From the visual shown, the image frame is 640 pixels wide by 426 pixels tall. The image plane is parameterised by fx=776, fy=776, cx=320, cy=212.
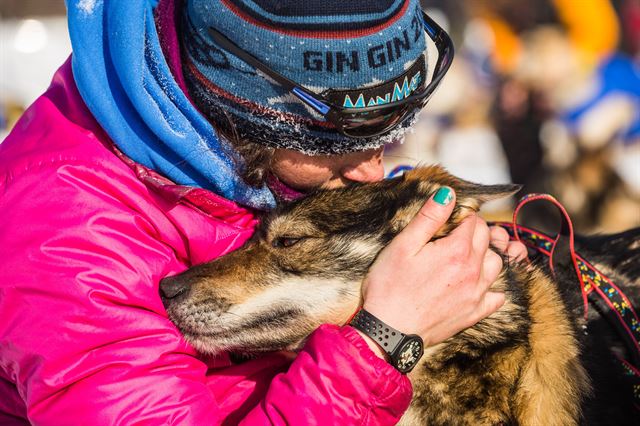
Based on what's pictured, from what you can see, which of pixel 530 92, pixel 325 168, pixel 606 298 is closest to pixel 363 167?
pixel 325 168

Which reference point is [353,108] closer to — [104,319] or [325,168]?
[325,168]

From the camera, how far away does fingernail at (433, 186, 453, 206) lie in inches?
86.7

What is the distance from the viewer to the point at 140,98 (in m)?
2.05

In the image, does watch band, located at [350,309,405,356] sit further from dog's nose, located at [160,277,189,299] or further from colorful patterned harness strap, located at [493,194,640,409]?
colorful patterned harness strap, located at [493,194,640,409]

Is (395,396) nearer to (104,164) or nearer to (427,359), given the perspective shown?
(427,359)

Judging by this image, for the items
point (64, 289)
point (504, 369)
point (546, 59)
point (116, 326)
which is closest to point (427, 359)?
point (504, 369)

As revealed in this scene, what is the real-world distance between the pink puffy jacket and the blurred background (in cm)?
587

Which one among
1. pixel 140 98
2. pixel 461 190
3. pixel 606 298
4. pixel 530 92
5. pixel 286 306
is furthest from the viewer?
pixel 530 92

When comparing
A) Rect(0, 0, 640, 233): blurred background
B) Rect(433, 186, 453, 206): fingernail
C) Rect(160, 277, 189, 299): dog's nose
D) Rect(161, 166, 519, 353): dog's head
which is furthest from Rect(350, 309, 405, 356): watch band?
Rect(0, 0, 640, 233): blurred background

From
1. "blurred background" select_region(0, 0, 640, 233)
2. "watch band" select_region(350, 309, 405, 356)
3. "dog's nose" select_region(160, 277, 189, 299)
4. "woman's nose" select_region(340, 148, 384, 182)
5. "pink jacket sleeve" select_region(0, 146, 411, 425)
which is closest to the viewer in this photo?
"pink jacket sleeve" select_region(0, 146, 411, 425)

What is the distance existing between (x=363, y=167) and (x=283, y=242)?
34cm

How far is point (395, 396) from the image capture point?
77.7 inches

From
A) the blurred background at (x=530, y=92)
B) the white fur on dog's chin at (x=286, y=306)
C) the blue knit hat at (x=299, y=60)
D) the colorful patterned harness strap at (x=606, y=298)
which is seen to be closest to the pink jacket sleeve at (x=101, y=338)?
the white fur on dog's chin at (x=286, y=306)

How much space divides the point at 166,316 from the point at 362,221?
0.64 metres
